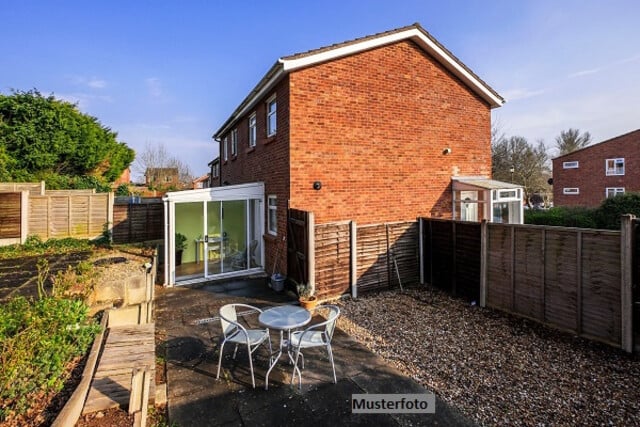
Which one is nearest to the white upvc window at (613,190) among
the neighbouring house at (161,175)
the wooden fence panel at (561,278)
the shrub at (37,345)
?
the wooden fence panel at (561,278)

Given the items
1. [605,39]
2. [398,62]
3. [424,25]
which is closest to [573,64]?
[605,39]

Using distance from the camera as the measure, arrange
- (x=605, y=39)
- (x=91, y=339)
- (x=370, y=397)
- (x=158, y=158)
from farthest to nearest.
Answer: (x=158, y=158) < (x=605, y=39) < (x=91, y=339) < (x=370, y=397)

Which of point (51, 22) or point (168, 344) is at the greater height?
point (51, 22)

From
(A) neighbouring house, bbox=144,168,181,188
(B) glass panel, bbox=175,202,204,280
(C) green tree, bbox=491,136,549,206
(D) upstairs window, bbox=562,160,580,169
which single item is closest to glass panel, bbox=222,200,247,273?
(B) glass panel, bbox=175,202,204,280

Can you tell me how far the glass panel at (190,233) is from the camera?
12008mm

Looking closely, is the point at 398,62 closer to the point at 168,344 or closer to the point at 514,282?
the point at 514,282

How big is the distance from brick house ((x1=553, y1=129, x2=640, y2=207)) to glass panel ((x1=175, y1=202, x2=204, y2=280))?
31.9 metres

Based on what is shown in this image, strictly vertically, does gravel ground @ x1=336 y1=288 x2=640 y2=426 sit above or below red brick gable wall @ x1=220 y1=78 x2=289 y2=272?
below

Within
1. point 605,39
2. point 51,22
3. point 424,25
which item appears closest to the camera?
point 605,39

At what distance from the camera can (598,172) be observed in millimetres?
30234

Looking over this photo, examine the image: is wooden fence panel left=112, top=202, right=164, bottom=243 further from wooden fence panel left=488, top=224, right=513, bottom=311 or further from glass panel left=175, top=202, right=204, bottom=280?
wooden fence panel left=488, top=224, right=513, bottom=311

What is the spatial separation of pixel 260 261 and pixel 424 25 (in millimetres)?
9602

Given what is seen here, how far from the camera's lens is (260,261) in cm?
1135

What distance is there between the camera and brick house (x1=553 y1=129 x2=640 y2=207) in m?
28.0
